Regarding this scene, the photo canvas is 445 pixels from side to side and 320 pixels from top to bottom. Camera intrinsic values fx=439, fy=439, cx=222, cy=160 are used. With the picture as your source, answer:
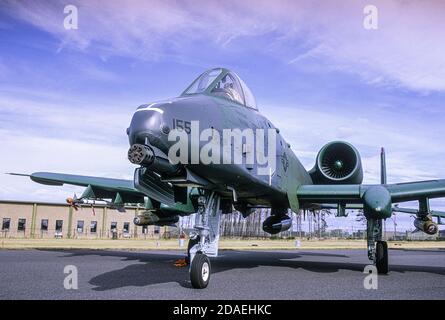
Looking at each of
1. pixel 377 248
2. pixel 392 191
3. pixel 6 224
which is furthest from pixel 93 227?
pixel 392 191

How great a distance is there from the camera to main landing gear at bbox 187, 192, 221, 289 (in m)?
8.38

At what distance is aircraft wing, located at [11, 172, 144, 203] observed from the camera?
15.1 meters

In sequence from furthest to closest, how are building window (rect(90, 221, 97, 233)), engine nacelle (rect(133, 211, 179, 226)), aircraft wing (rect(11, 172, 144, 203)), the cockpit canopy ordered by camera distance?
building window (rect(90, 221, 97, 233)) < aircraft wing (rect(11, 172, 144, 203)) < engine nacelle (rect(133, 211, 179, 226)) < the cockpit canopy

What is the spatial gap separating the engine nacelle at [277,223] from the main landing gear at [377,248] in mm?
2683

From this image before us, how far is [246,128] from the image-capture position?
32.2 ft

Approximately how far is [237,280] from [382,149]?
9.34 meters

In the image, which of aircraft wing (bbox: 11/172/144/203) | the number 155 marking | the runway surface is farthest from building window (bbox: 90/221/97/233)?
the number 155 marking

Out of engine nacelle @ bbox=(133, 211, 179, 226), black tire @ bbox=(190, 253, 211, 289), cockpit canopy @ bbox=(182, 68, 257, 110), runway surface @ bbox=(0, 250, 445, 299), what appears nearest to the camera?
runway surface @ bbox=(0, 250, 445, 299)

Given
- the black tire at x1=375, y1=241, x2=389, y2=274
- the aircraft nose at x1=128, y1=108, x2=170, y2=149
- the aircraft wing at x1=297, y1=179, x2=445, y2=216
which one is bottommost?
the black tire at x1=375, y1=241, x2=389, y2=274

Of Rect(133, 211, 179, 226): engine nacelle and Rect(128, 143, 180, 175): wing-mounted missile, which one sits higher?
Rect(128, 143, 180, 175): wing-mounted missile

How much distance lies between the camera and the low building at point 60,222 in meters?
55.2

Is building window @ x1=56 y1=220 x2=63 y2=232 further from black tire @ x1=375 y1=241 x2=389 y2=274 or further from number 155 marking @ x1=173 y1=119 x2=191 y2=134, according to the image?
number 155 marking @ x1=173 y1=119 x2=191 y2=134

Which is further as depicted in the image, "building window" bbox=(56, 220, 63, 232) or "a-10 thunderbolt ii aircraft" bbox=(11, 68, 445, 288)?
"building window" bbox=(56, 220, 63, 232)
